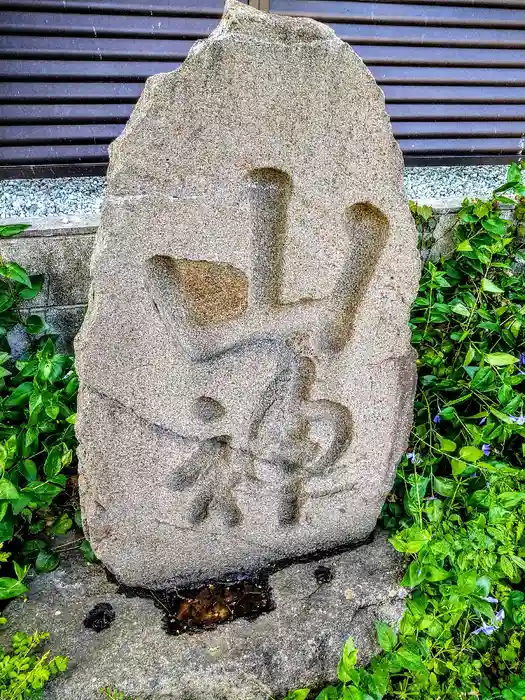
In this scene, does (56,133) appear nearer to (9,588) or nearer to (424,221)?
(424,221)

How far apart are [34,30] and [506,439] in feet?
7.22

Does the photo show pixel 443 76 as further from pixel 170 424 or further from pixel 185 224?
pixel 170 424

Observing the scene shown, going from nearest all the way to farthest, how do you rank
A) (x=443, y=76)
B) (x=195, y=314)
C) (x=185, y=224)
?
(x=185, y=224), (x=195, y=314), (x=443, y=76)

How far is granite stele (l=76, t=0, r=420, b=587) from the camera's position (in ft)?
4.25

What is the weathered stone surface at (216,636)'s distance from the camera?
4.91ft

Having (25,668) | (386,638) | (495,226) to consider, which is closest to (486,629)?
(386,638)

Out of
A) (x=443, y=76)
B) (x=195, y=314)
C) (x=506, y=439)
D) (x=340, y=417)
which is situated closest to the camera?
(x=195, y=314)

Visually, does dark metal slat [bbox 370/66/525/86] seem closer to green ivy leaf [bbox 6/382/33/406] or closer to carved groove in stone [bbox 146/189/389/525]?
carved groove in stone [bbox 146/189/389/525]

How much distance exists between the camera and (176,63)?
7.82ft

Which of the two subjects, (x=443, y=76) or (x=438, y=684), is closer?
(x=438, y=684)

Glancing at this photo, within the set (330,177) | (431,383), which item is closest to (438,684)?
(431,383)

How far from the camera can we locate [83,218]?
90.8 inches

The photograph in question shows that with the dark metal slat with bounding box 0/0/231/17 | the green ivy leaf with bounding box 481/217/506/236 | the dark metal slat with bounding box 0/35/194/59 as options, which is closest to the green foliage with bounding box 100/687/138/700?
the green ivy leaf with bounding box 481/217/506/236

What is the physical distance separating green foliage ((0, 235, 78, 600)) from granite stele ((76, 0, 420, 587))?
0.75 ft
